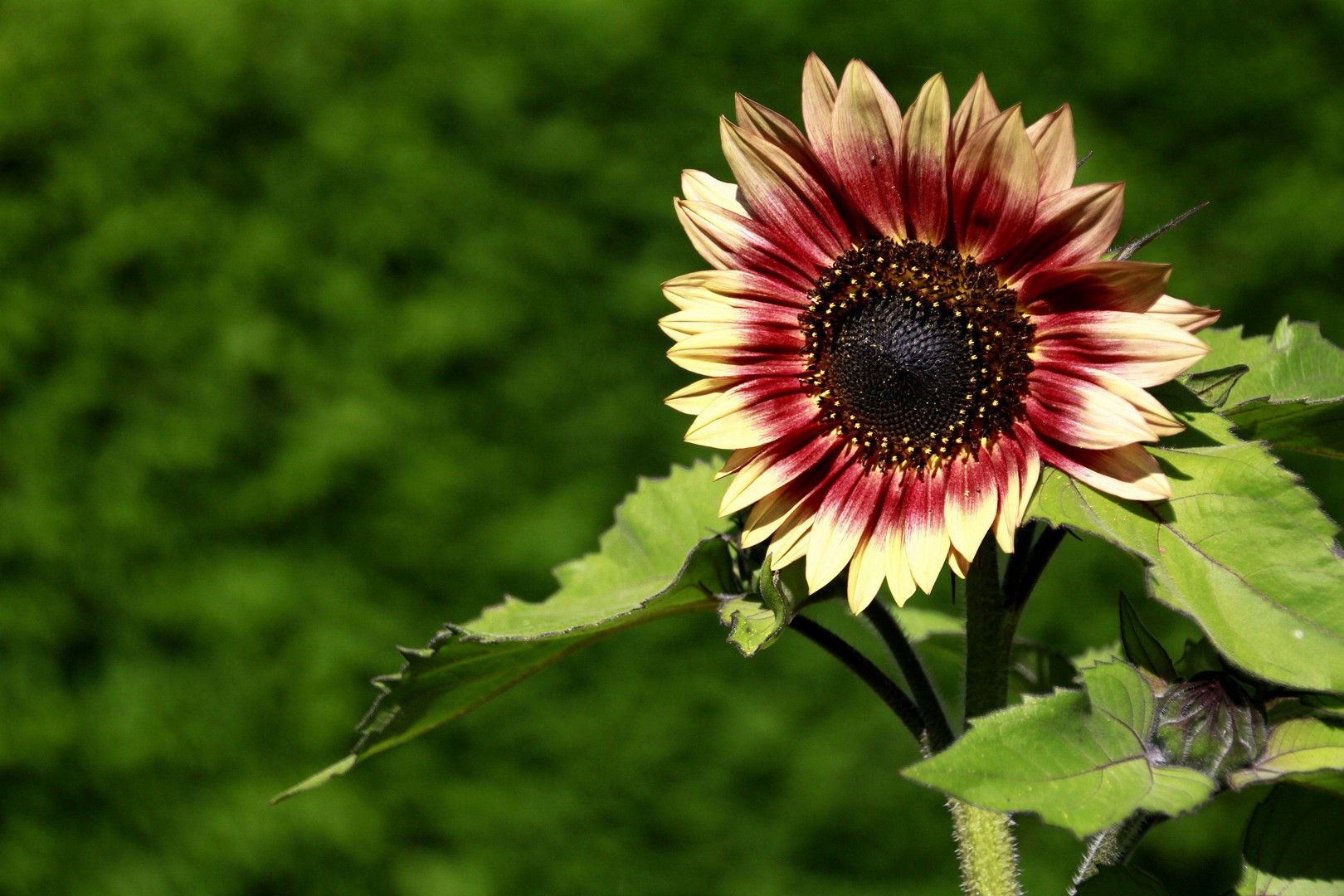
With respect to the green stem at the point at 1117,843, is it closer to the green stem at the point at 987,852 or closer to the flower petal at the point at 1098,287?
the green stem at the point at 987,852

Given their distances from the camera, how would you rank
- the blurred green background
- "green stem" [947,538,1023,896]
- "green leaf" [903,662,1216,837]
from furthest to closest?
1. the blurred green background
2. "green stem" [947,538,1023,896]
3. "green leaf" [903,662,1216,837]

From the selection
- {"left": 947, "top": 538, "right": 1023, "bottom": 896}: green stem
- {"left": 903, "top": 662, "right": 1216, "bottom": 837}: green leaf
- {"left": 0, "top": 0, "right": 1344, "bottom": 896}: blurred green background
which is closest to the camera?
{"left": 903, "top": 662, "right": 1216, "bottom": 837}: green leaf

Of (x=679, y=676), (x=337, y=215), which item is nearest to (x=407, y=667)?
(x=679, y=676)

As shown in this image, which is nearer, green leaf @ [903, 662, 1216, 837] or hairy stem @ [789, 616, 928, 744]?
green leaf @ [903, 662, 1216, 837]

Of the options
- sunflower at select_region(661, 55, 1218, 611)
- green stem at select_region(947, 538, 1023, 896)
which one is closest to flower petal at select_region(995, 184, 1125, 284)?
sunflower at select_region(661, 55, 1218, 611)

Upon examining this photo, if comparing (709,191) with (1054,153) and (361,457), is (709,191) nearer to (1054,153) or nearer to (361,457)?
(1054,153)

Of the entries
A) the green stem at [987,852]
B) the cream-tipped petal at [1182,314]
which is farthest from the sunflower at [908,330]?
the green stem at [987,852]

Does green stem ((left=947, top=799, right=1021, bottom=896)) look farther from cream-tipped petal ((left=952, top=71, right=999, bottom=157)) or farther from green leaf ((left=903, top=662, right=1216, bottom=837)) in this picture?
cream-tipped petal ((left=952, top=71, right=999, bottom=157))

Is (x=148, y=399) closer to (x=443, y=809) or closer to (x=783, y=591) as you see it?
(x=443, y=809)
